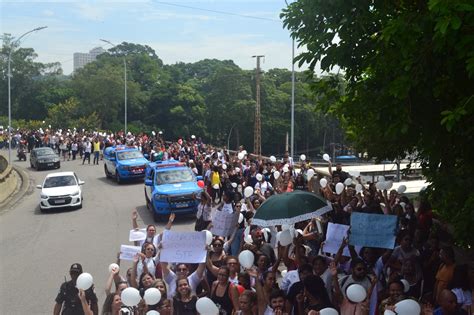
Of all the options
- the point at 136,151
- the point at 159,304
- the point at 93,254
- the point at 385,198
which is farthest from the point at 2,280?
the point at 136,151

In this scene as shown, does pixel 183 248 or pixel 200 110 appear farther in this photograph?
pixel 200 110

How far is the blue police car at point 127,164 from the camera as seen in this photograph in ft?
86.4

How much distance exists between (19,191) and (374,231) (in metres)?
22.3

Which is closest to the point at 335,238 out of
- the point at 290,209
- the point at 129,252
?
the point at 290,209

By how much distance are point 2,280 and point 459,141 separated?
969 centimetres

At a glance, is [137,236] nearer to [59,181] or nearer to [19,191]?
[59,181]

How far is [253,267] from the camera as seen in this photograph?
7277 mm

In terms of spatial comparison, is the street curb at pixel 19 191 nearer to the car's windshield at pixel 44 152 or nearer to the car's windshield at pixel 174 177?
the car's windshield at pixel 44 152

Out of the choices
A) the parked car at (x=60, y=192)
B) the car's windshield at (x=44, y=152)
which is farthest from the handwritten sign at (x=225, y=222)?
the car's windshield at (x=44, y=152)

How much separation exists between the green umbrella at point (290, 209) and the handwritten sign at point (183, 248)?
107cm

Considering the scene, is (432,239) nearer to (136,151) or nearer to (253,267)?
(253,267)

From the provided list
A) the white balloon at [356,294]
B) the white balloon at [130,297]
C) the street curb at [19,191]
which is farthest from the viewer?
the street curb at [19,191]

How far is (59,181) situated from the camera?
21.3m

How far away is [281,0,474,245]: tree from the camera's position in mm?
5580
